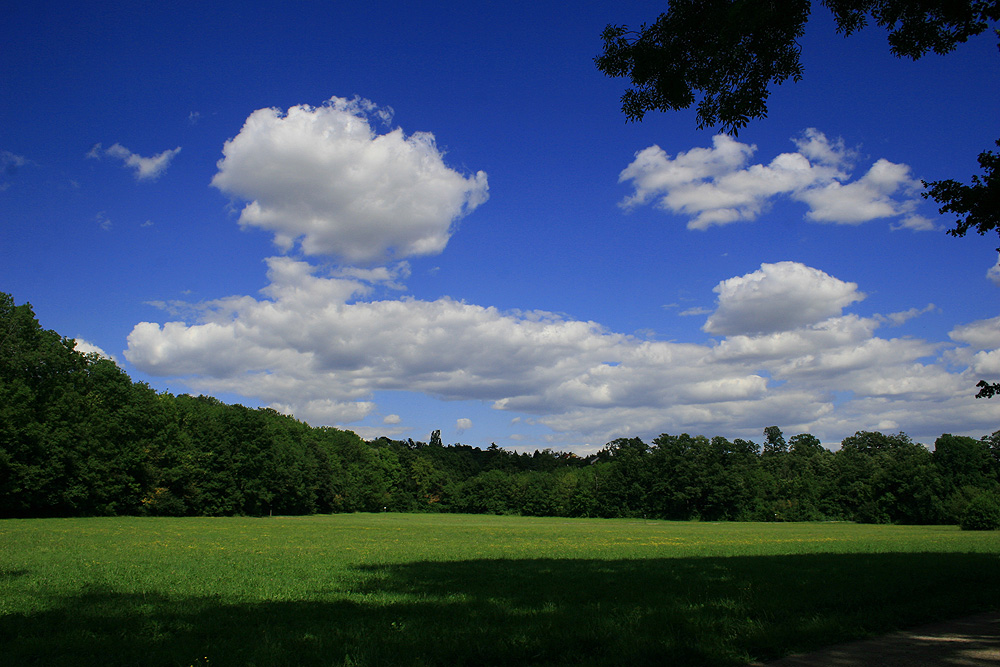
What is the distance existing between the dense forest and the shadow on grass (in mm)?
49889

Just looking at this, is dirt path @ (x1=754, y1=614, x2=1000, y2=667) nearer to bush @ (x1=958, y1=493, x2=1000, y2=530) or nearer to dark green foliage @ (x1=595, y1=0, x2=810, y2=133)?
dark green foliage @ (x1=595, y1=0, x2=810, y2=133)

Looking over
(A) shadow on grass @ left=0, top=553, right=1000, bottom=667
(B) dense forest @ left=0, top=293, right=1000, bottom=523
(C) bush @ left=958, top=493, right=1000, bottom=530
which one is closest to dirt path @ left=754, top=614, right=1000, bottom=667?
(A) shadow on grass @ left=0, top=553, right=1000, bottom=667

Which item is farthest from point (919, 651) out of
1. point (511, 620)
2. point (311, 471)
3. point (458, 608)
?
point (311, 471)

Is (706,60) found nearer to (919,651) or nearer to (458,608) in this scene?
(919,651)

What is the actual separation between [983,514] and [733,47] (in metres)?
57.7

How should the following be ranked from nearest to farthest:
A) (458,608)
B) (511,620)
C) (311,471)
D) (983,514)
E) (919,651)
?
1. (919,651)
2. (511,620)
3. (458,608)
4. (983,514)
5. (311,471)

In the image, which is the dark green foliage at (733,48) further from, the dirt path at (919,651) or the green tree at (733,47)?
the dirt path at (919,651)

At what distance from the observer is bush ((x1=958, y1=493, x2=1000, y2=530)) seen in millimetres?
47375

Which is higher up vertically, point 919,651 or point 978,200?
point 978,200

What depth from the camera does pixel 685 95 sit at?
8.80 metres

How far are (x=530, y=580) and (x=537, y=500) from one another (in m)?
102

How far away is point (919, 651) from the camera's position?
7.25 metres

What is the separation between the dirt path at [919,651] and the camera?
6730mm

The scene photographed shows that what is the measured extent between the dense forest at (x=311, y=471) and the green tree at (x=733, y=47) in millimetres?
55897
